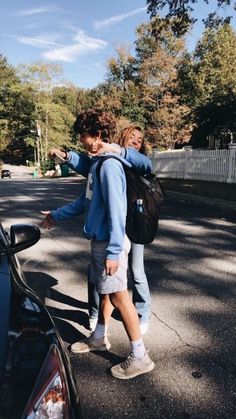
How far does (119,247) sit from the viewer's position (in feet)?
8.25

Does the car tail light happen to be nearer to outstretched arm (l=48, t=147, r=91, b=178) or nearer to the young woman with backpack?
outstretched arm (l=48, t=147, r=91, b=178)

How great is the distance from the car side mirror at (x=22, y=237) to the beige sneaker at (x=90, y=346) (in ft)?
3.17

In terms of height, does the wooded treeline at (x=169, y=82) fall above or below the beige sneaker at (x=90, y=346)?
above

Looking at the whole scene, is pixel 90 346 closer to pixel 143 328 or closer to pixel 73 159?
pixel 143 328

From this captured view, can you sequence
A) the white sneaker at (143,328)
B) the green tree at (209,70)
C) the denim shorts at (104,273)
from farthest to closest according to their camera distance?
the green tree at (209,70) → the white sneaker at (143,328) → the denim shorts at (104,273)

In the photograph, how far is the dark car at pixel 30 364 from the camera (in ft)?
4.50

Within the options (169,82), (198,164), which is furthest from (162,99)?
(198,164)

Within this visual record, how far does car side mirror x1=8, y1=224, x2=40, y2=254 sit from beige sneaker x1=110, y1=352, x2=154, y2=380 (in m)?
1.03

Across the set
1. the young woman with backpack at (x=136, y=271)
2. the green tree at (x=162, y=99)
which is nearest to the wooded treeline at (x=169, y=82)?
the green tree at (x=162, y=99)

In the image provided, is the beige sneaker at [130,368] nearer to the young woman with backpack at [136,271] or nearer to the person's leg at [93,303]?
the young woman with backpack at [136,271]

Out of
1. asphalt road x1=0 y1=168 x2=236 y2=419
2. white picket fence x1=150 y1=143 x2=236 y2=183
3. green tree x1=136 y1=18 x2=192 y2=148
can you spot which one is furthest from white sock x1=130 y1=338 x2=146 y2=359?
green tree x1=136 y1=18 x2=192 y2=148

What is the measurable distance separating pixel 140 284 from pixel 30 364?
1.82 metres

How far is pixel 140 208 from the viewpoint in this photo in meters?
2.79

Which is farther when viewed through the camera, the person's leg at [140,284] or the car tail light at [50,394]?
the person's leg at [140,284]
